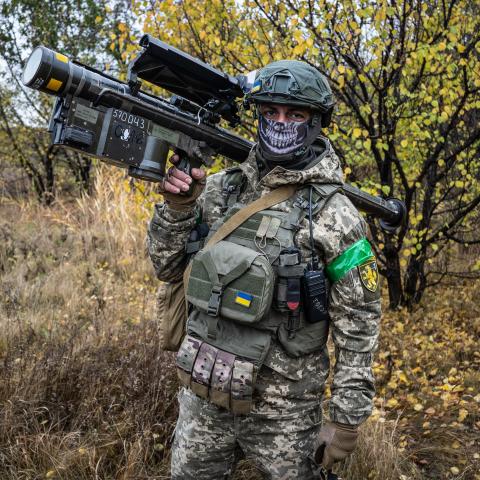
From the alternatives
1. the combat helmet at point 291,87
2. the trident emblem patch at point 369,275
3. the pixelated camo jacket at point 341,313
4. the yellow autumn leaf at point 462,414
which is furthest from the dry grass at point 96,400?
the combat helmet at point 291,87

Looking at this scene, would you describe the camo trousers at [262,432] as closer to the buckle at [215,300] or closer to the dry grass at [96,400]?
the buckle at [215,300]

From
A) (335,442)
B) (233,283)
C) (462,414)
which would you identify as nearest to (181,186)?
(233,283)

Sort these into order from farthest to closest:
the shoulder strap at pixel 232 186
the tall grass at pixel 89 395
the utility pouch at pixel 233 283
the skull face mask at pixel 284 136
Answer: the tall grass at pixel 89 395 < the shoulder strap at pixel 232 186 < the skull face mask at pixel 284 136 < the utility pouch at pixel 233 283

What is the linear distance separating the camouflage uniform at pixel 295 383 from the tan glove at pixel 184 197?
0.04m

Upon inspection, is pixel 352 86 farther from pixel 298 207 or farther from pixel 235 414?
pixel 235 414

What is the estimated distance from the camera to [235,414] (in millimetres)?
2156

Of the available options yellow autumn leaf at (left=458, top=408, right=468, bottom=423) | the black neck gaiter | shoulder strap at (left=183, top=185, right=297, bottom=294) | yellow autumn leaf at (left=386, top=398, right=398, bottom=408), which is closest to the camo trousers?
shoulder strap at (left=183, top=185, right=297, bottom=294)

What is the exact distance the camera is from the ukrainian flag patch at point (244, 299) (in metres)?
1.97

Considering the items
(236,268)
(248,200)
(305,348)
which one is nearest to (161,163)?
(248,200)

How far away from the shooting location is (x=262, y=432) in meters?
2.14

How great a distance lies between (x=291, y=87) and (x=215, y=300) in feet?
3.09

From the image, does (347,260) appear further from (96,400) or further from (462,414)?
(462,414)

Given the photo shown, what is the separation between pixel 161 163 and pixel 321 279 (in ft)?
2.75

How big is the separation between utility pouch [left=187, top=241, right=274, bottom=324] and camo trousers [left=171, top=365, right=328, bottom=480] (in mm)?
333
